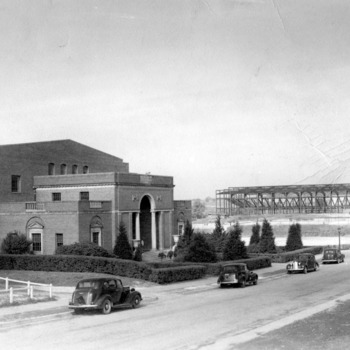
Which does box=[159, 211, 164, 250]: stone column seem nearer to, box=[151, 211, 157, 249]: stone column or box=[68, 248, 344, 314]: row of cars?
box=[151, 211, 157, 249]: stone column

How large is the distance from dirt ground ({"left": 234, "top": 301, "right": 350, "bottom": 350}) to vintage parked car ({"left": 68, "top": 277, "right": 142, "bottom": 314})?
748cm

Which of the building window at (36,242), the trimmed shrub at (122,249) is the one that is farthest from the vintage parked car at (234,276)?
the building window at (36,242)

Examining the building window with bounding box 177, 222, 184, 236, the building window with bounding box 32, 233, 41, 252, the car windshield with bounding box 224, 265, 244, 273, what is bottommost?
the car windshield with bounding box 224, 265, 244, 273

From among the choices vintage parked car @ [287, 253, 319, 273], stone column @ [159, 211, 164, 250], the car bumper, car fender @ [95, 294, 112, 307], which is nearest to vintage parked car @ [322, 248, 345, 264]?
vintage parked car @ [287, 253, 319, 273]

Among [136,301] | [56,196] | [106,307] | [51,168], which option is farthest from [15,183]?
[106,307]

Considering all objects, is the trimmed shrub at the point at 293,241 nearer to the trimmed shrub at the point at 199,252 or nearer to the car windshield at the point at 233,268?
the trimmed shrub at the point at 199,252

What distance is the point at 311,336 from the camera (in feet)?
54.0

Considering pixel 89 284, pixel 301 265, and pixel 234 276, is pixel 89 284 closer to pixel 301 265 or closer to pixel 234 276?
pixel 234 276

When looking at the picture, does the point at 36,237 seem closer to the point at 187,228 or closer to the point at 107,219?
the point at 107,219

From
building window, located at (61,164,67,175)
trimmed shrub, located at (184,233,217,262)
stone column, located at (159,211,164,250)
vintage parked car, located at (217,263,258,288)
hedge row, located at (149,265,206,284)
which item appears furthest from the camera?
building window, located at (61,164,67,175)

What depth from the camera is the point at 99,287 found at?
22641 millimetres

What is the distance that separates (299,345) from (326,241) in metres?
67.0

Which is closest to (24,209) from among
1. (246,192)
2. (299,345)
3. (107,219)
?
(107,219)

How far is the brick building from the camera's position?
48.0 m
